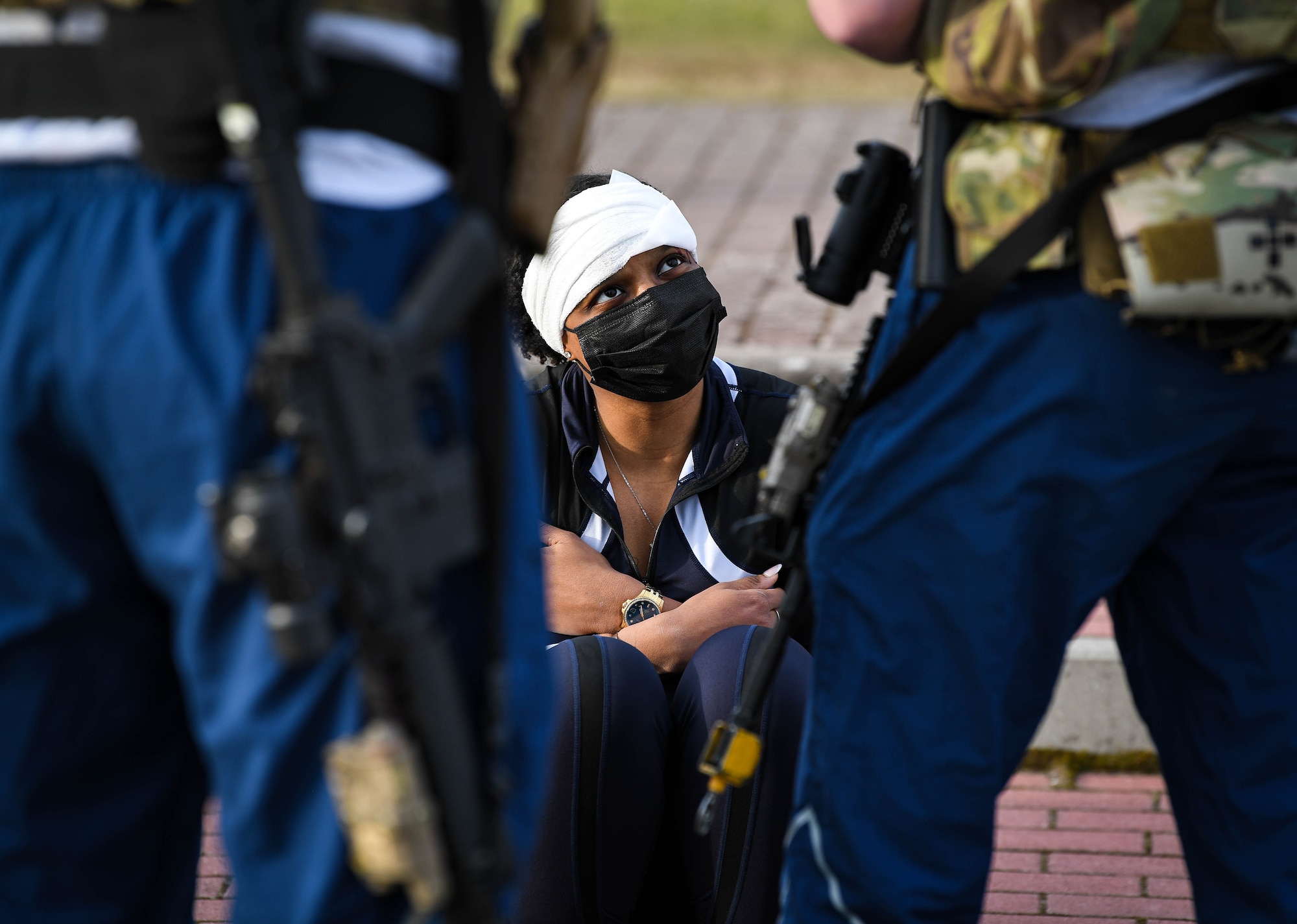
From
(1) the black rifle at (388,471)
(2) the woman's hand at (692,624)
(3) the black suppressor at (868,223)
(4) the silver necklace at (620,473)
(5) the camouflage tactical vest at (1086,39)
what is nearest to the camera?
(1) the black rifle at (388,471)

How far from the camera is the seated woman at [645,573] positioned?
7.34ft

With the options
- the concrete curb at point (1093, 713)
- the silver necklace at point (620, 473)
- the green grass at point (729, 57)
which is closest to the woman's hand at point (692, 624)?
the silver necklace at point (620, 473)

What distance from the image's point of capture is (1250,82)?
1511 mm

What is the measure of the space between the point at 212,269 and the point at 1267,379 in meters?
1.08

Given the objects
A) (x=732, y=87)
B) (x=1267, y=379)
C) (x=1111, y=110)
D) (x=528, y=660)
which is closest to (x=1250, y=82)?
(x=1111, y=110)

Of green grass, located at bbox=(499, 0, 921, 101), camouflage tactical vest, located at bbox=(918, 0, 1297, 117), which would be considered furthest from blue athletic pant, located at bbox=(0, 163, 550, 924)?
green grass, located at bbox=(499, 0, 921, 101)

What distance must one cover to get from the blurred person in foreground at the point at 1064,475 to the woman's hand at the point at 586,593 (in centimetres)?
88

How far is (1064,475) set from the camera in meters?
1.57

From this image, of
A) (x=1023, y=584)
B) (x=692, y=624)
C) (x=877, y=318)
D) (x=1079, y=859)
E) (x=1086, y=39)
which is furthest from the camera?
(x=1079, y=859)

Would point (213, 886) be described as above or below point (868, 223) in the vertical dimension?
below

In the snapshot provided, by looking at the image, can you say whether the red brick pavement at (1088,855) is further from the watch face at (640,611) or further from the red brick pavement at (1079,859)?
the watch face at (640,611)

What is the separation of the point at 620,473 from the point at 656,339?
0.30 metres

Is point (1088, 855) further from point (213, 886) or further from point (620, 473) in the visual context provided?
point (213, 886)

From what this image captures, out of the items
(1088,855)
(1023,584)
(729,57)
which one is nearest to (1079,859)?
(1088,855)
